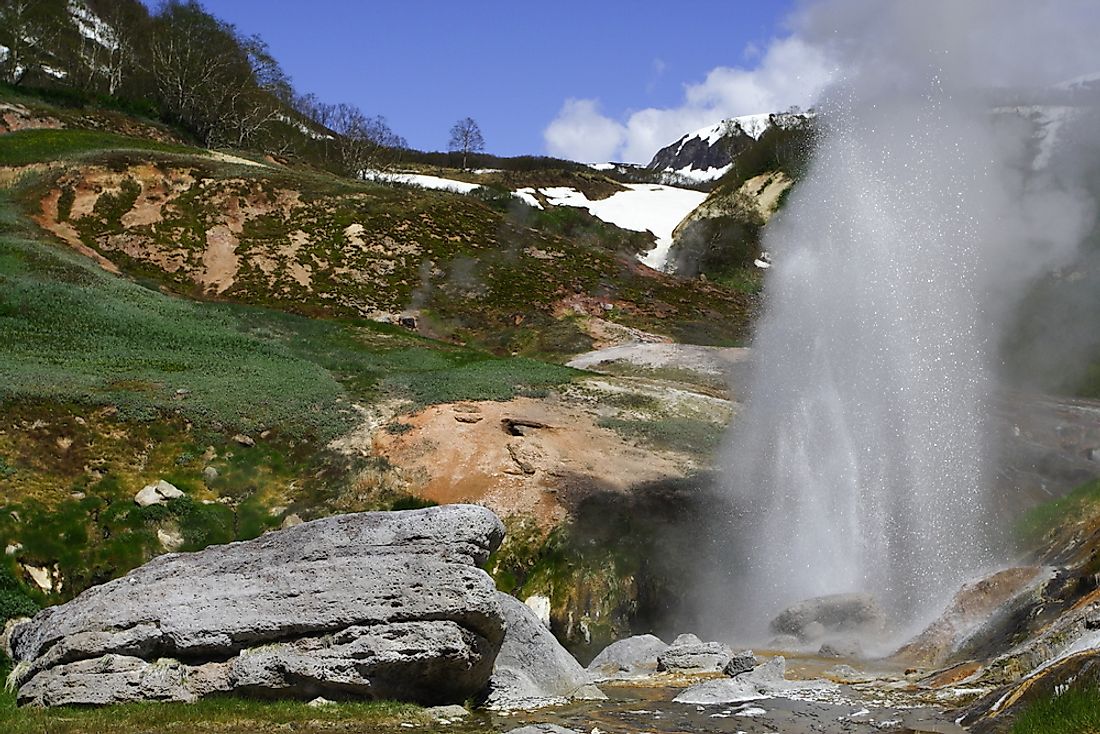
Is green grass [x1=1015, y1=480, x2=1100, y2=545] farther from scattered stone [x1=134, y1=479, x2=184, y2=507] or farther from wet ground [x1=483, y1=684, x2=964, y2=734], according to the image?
scattered stone [x1=134, y1=479, x2=184, y2=507]

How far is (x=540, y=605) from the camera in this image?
65.1 ft

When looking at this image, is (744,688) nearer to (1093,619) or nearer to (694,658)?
(694,658)

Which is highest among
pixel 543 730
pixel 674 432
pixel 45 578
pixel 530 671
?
pixel 674 432

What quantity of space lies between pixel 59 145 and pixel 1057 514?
2154 inches

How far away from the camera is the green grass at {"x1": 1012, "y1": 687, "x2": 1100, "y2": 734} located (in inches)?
279

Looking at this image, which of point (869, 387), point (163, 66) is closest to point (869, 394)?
point (869, 387)

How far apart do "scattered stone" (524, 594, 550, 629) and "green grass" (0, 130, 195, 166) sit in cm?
4280

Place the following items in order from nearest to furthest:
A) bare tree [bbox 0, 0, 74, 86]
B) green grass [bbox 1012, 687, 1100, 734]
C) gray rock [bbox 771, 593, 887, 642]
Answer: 1. green grass [bbox 1012, 687, 1100, 734]
2. gray rock [bbox 771, 593, 887, 642]
3. bare tree [bbox 0, 0, 74, 86]

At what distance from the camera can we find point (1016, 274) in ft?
120

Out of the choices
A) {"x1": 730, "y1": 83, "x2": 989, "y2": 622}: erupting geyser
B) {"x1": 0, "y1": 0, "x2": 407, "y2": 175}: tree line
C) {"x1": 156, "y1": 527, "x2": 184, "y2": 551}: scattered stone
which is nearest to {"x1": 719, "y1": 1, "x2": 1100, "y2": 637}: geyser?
{"x1": 730, "y1": 83, "x2": 989, "y2": 622}: erupting geyser

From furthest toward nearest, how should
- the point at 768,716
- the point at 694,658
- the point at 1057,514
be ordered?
the point at 1057,514, the point at 694,658, the point at 768,716

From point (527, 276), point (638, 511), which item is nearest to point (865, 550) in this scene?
point (638, 511)

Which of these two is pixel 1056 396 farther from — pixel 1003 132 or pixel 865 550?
pixel 865 550

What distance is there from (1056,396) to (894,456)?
15233mm
